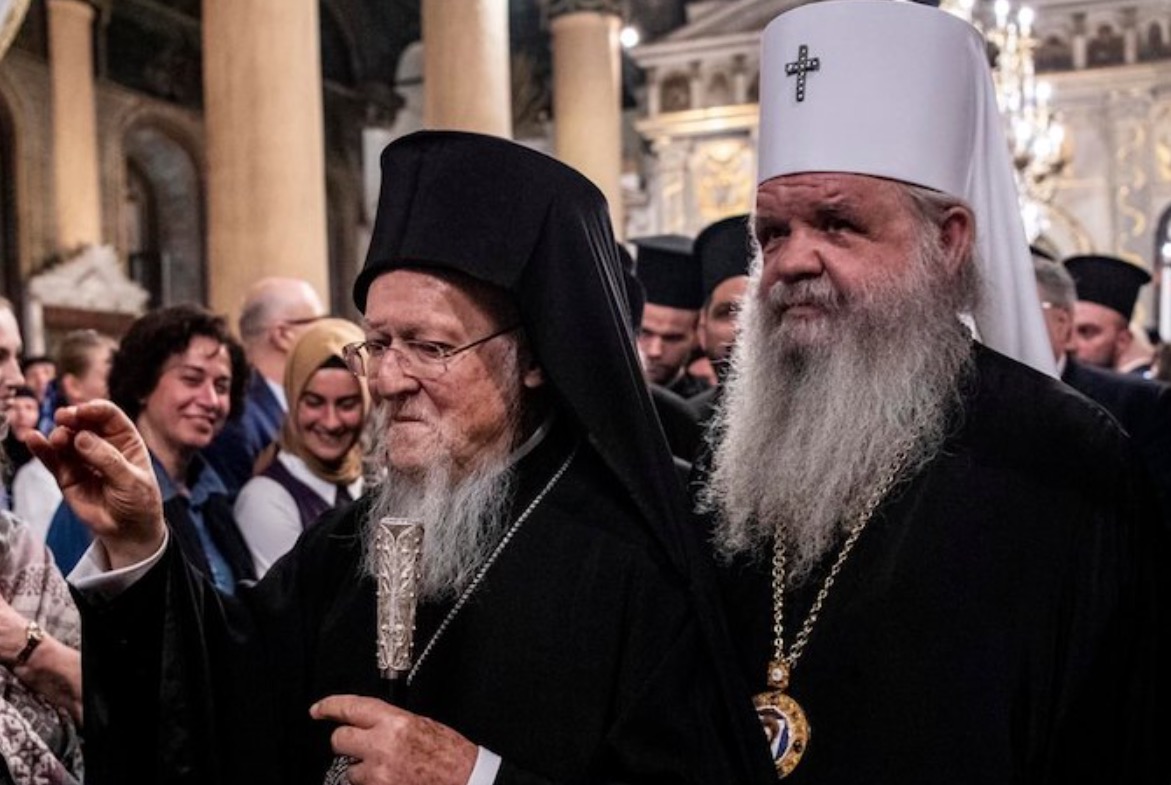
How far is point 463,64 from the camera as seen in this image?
9711 mm

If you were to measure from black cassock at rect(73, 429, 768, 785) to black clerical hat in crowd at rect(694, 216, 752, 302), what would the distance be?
2.59 meters

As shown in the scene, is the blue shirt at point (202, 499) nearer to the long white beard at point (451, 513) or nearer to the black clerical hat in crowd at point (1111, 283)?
the long white beard at point (451, 513)

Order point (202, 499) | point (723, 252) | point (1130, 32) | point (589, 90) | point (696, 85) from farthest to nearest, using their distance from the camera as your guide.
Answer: point (696, 85) → point (1130, 32) → point (589, 90) → point (723, 252) → point (202, 499)

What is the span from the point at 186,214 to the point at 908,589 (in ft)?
54.2

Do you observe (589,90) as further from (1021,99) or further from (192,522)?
(192,522)

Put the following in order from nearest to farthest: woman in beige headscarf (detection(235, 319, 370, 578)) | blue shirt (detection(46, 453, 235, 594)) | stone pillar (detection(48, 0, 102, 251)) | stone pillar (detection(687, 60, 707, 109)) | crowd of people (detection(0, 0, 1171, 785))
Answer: crowd of people (detection(0, 0, 1171, 785)), blue shirt (detection(46, 453, 235, 594)), woman in beige headscarf (detection(235, 319, 370, 578)), stone pillar (detection(48, 0, 102, 251)), stone pillar (detection(687, 60, 707, 109))

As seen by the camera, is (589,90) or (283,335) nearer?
(283,335)

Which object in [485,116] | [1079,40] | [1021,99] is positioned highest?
[1079,40]

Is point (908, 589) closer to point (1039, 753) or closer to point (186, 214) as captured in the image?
point (1039, 753)

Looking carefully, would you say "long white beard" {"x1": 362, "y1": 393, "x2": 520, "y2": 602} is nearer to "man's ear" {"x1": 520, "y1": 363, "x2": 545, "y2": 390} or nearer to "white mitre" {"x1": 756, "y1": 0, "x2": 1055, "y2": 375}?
"man's ear" {"x1": 520, "y1": 363, "x2": 545, "y2": 390}

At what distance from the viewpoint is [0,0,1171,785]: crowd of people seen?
6.19ft

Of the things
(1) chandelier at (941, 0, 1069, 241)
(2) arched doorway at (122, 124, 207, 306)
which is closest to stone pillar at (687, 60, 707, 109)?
(1) chandelier at (941, 0, 1069, 241)

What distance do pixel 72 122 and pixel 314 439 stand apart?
1151 cm

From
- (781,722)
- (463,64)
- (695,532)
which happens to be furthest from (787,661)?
(463,64)
